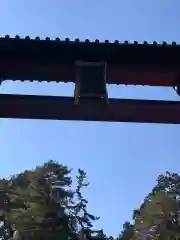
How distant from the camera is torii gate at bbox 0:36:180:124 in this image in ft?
21.5

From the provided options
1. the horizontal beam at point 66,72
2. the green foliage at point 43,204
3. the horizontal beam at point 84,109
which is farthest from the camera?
the green foliage at point 43,204

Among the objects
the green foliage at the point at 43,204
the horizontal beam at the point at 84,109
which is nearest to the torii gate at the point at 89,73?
the horizontal beam at the point at 84,109

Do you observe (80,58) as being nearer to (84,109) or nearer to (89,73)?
(89,73)

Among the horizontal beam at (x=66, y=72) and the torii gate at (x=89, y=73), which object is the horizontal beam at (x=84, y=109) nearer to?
the torii gate at (x=89, y=73)

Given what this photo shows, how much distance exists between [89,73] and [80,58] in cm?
29

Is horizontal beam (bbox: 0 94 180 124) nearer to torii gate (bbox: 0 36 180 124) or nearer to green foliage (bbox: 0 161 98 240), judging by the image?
torii gate (bbox: 0 36 180 124)

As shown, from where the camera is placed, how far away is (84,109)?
656cm

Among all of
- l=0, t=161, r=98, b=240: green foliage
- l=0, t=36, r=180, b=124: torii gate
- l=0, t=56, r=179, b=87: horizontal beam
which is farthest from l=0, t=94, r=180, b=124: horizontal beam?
l=0, t=161, r=98, b=240: green foliage

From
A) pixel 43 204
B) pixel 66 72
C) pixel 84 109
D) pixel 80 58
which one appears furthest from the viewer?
pixel 43 204

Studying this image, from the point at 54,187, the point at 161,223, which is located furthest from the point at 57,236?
→ the point at 161,223

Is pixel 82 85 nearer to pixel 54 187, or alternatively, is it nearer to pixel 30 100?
pixel 30 100

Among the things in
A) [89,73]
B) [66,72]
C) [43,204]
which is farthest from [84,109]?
[43,204]

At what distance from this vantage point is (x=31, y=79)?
7340mm

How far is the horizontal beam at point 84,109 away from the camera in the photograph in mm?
6520
